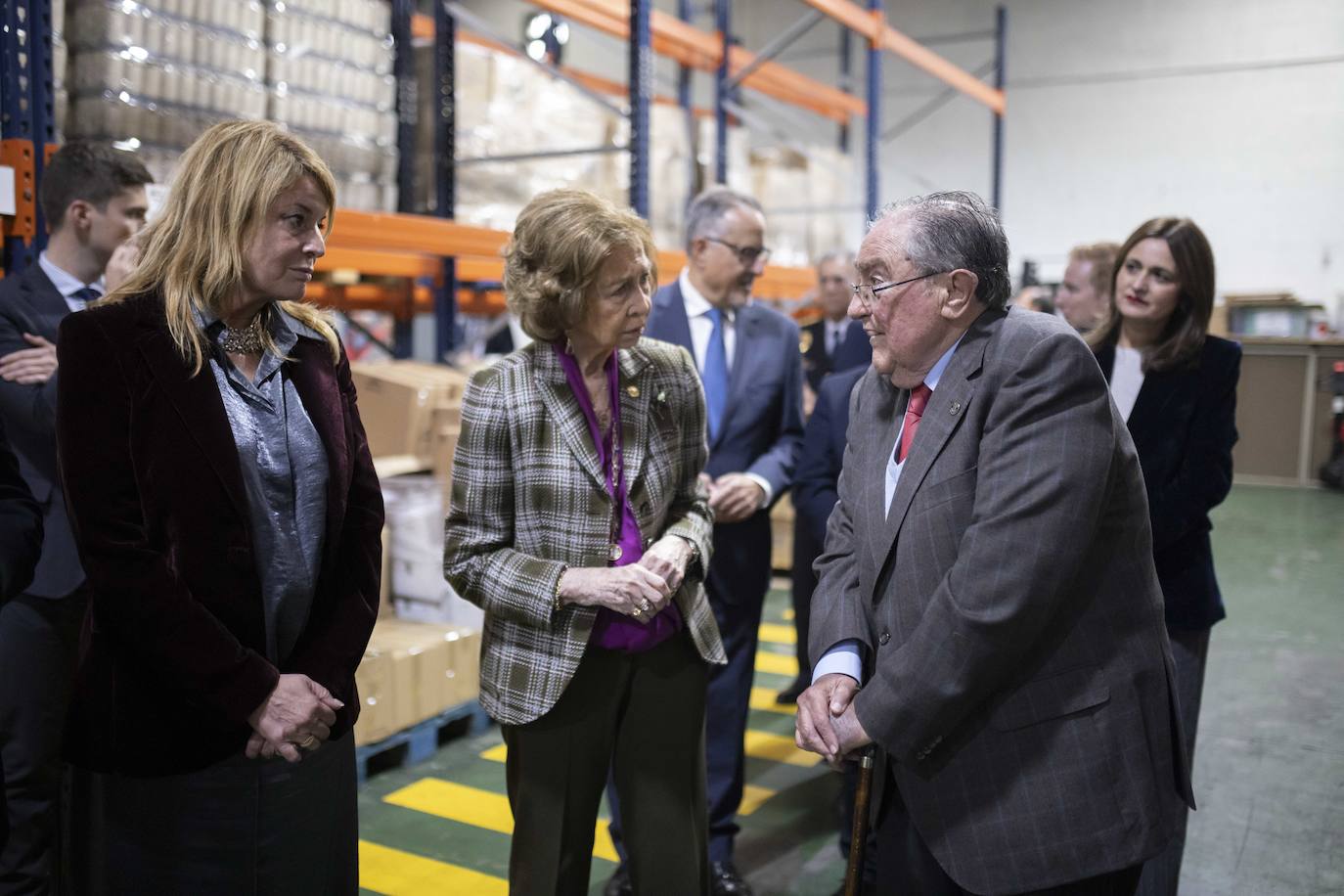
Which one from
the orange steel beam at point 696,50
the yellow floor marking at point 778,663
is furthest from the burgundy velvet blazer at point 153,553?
the orange steel beam at point 696,50

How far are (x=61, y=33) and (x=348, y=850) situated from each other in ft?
10.3

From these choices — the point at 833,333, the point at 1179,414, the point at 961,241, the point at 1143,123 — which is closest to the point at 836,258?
the point at 833,333

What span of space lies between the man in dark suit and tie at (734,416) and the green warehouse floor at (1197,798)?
439mm

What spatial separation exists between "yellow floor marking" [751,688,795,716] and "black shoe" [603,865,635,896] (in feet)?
6.04

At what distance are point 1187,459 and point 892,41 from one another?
23.7 ft

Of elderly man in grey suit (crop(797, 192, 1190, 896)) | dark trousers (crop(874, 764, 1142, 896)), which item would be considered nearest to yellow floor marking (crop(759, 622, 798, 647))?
dark trousers (crop(874, 764, 1142, 896))

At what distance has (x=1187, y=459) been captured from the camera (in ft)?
8.66

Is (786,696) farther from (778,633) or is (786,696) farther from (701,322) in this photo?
(701,322)

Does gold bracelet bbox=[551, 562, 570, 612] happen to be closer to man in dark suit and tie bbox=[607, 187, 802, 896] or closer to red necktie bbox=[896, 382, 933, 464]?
red necktie bbox=[896, 382, 933, 464]

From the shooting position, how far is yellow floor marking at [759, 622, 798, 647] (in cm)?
612

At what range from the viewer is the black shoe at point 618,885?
308 cm

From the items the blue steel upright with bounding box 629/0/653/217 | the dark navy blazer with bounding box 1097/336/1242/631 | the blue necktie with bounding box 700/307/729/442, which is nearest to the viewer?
the dark navy blazer with bounding box 1097/336/1242/631

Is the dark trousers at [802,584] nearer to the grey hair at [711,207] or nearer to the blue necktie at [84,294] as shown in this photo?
the grey hair at [711,207]

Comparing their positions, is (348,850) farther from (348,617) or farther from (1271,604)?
(1271,604)
